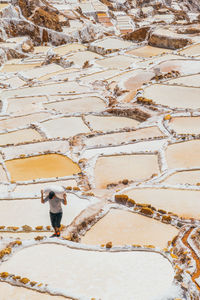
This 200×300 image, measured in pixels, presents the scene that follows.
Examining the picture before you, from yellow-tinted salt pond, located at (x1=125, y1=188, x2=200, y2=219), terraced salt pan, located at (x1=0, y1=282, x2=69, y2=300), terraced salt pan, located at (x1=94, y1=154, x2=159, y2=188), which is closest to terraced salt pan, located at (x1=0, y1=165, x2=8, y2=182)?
terraced salt pan, located at (x1=94, y1=154, x2=159, y2=188)

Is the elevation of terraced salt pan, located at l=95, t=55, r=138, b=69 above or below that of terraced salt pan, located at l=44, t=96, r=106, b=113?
below

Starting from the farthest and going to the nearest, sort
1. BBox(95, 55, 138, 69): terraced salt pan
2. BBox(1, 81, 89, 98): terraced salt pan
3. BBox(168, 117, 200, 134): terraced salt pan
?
1. BBox(95, 55, 138, 69): terraced salt pan
2. BBox(1, 81, 89, 98): terraced salt pan
3. BBox(168, 117, 200, 134): terraced salt pan

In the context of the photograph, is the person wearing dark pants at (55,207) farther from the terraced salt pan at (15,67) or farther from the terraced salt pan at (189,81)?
the terraced salt pan at (15,67)

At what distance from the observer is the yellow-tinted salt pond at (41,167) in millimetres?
14375

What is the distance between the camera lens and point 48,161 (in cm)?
1545

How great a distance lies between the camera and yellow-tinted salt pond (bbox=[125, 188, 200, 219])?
10648 mm

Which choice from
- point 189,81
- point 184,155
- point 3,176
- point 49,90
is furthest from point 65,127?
point 49,90

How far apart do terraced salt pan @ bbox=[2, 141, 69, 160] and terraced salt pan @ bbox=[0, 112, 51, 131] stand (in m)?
3.43

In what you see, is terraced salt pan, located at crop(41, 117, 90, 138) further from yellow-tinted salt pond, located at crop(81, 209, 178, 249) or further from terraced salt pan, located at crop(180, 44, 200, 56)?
terraced salt pan, located at crop(180, 44, 200, 56)

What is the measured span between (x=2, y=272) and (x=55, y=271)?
38.5 inches

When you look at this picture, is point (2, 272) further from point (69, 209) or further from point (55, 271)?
point (69, 209)

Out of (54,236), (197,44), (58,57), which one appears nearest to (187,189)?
(54,236)

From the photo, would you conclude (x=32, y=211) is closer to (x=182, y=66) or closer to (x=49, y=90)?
(x=49, y=90)

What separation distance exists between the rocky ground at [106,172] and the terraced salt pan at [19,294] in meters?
0.02
